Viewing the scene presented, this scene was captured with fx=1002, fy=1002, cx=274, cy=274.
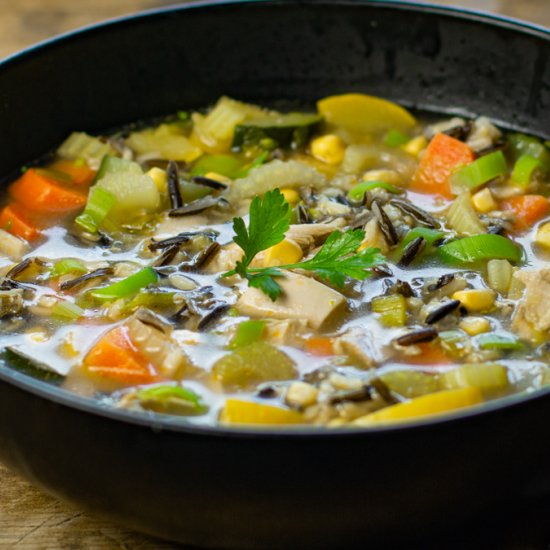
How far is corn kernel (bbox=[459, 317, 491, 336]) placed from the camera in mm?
3320

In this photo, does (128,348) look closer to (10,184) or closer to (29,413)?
(29,413)

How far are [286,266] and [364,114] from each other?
5.44ft

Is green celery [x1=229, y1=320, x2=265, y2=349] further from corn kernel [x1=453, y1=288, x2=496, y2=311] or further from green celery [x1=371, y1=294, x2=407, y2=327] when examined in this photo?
corn kernel [x1=453, y1=288, x2=496, y2=311]

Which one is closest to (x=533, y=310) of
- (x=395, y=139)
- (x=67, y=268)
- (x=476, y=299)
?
(x=476, y=299)

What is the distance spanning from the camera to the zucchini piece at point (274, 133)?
15.1 feet

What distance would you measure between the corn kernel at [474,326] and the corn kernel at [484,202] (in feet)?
2.77

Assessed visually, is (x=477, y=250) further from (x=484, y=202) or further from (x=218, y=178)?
(x=218, y=178)

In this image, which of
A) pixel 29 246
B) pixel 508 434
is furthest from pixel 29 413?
pixel 29 246

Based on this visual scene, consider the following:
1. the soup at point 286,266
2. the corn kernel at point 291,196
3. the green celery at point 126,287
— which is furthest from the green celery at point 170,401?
the corn kernel at point 291,196

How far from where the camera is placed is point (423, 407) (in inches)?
109

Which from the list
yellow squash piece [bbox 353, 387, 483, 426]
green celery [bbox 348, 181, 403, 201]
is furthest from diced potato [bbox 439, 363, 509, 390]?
green celery [bbox 348, 181, 403, 201]

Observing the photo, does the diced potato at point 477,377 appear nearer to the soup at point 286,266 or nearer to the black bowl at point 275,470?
the soup at point 286,266

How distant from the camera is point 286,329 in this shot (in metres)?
3.28

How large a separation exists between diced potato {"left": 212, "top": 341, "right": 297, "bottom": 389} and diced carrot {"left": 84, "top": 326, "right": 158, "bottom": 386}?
0.74 ft
